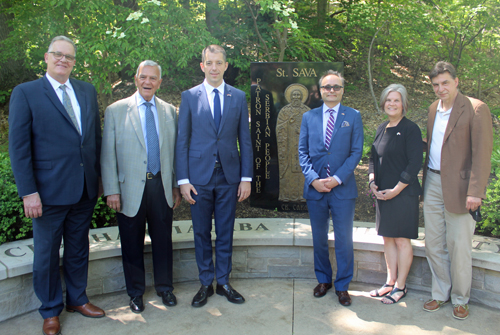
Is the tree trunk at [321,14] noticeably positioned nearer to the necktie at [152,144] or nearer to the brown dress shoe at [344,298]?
the necktie at [152,144]

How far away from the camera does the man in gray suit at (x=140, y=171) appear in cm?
298

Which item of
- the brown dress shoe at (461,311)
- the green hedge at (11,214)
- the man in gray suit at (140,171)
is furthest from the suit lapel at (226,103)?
the brown dress shoe at (461,311)

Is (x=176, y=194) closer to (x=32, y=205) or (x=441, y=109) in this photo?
(x=32, y=205)

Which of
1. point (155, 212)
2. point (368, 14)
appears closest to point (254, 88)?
point (155, 212)

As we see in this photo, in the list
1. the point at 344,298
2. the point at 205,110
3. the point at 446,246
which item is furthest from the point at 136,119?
the point at 446,246

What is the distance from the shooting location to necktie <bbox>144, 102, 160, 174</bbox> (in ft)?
9.97

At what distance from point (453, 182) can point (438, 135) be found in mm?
385

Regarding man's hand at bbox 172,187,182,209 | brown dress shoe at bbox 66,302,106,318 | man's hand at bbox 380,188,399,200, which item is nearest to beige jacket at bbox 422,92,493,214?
man's hand at bbox 380,188,399,200

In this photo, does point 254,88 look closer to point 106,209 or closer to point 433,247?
point 106,209

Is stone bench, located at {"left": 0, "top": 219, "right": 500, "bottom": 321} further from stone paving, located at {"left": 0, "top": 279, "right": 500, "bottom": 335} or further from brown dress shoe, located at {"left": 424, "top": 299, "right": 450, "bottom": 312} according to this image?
brown dress shoe, located at {"left": 424, "top": 299, "right": 450, "bottom": 312}

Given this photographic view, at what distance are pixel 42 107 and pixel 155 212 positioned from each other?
1107mm

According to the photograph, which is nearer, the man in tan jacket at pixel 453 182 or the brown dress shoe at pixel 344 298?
the man in tan jacket at pixel 453 182

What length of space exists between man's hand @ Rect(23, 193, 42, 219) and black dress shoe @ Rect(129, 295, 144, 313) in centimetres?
103

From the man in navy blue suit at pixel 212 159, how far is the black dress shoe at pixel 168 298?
0.57ft
